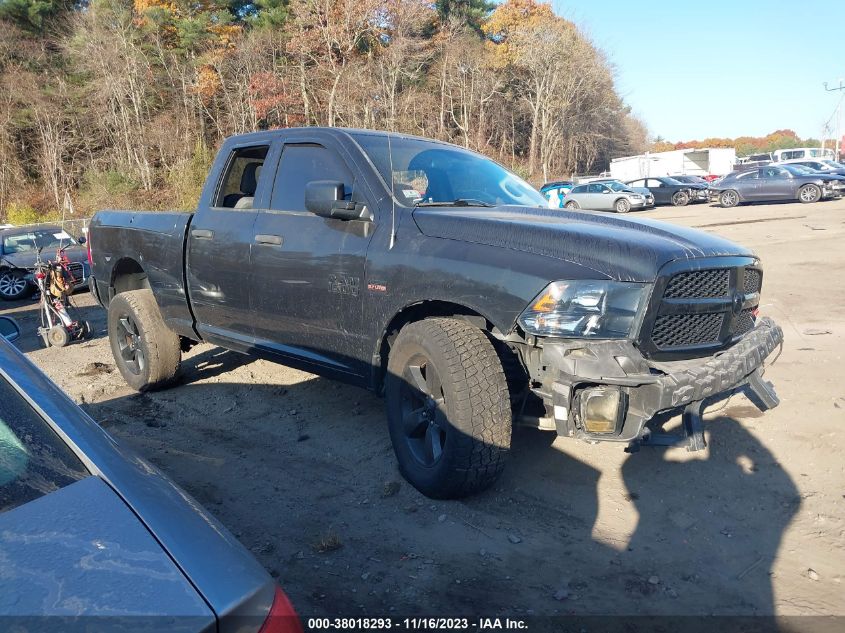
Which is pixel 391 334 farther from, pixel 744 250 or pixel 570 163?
pixel 570 163

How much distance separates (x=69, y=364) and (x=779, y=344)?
23.2 ft

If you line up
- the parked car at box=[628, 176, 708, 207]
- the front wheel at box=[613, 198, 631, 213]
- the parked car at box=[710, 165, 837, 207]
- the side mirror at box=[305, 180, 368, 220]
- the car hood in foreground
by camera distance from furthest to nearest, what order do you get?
the parked car at box=[628, 176, 708, 207] → the front wheel at box=[613, 198, 631, 213] → the parked car at box=[710, 165, 837, 207] → the side mirror at box=[305, 180, 368, 220] → the car hood in foreground

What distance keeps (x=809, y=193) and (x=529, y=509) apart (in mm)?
26045

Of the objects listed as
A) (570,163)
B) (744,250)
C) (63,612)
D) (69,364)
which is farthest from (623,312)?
(570,163)

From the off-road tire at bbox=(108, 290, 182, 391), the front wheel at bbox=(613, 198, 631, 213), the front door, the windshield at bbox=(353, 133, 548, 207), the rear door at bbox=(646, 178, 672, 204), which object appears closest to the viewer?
the front door

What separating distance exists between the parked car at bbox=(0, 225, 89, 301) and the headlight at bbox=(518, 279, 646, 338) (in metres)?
12.6

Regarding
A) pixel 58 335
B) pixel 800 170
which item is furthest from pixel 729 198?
pixel 58 335

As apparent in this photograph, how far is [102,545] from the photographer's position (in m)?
1.35

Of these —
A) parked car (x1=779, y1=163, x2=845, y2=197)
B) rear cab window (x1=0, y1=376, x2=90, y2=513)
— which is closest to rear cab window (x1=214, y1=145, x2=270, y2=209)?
rear cab window (x1=0, y1=376, x2=90, y2=513)

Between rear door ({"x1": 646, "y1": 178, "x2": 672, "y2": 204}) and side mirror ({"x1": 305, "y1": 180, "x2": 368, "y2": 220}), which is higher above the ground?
side mirror ({"x1": 305, "y1": 180, "x2": 368, "y2": 220})

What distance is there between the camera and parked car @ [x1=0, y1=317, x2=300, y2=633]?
121 cm

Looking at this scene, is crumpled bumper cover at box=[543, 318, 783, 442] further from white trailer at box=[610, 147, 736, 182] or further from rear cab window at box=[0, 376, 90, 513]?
white trailer at box=[610, 147, 736, 182]

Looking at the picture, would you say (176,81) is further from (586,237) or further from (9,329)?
(586,237)

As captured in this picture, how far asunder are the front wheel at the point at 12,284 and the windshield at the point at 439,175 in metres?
12.4
